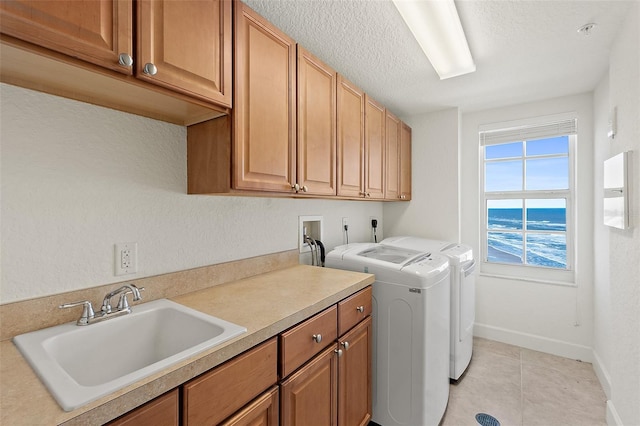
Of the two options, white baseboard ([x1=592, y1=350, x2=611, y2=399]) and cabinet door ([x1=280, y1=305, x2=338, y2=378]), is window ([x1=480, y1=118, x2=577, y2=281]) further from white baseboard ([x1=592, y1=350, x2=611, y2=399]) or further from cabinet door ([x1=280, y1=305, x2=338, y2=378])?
cabinet door ([x1=280, y1=305, x2=338, y2=378])

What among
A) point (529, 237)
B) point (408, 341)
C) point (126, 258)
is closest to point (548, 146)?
point (529, 237)

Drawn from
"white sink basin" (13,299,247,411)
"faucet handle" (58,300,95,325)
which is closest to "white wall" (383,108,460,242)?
"white sink basin" (13,299,247,411)

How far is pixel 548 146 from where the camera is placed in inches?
113

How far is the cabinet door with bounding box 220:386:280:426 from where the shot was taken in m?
0.90

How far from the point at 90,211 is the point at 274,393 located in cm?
95

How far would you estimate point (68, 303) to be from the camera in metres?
1.02

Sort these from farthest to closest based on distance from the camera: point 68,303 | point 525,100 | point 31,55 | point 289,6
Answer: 1. point 525,100
2. point 289,6
3. point 68,303
4. point 31,55

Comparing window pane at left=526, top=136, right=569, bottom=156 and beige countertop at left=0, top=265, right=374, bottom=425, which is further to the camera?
window pane at left=526, top=136, right=569, bottom=156

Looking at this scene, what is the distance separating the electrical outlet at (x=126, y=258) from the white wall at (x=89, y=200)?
20mm

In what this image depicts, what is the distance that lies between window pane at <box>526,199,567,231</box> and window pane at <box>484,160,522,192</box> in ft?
0.75

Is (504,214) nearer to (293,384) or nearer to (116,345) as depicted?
(293,384)

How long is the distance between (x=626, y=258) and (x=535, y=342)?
64.3 inches

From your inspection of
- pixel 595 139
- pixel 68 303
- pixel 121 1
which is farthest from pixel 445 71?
pixel 68 303

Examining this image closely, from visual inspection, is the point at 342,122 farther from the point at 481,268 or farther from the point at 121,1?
the point at 481,268
